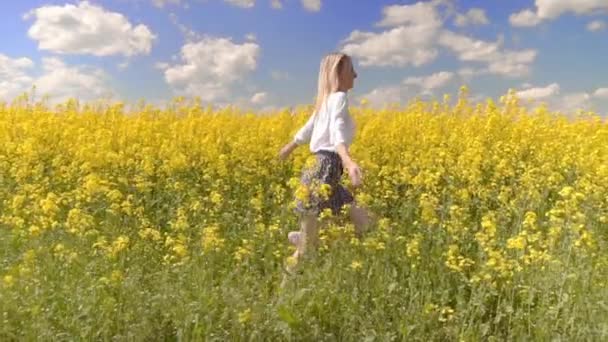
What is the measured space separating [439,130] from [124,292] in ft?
21.8

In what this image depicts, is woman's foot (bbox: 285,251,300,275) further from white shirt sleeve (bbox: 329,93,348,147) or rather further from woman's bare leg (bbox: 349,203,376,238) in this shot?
white shirt sleeve (bbox: 329,93,348,147)

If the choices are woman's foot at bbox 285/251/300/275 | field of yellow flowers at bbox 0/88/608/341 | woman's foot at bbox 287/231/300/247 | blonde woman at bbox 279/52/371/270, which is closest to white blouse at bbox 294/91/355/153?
blonde woman at bbox 279/52/371/270

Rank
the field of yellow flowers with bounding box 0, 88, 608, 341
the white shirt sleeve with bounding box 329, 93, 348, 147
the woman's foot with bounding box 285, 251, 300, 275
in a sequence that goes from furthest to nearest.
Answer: the white shirt sleeve with bounding box 329, 93, 348, 147, the woman's foot with bounding box 285, 251, 300, 275, the field of yellow flowers with bounding box 0, 88, 608, 341

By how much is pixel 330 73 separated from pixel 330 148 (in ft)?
1.66

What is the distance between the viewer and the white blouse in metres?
4.70

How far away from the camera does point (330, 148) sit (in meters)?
4.82

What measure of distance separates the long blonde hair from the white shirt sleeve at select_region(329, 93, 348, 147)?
14 centimetres

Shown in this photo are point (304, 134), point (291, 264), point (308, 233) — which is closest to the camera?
point (291, 264)

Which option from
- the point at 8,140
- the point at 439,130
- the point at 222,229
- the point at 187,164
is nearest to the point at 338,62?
the point at 222,229

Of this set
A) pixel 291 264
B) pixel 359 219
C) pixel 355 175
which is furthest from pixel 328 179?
pixel 291 264

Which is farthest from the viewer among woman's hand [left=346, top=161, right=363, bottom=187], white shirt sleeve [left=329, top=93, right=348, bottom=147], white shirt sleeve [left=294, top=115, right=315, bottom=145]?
white shirt sleeve [left=294, top=115, right=315, bottom=145]

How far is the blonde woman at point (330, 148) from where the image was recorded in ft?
15.1

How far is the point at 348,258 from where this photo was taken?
420 centimetres

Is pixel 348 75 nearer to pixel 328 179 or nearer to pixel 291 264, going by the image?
pixel 328 179
